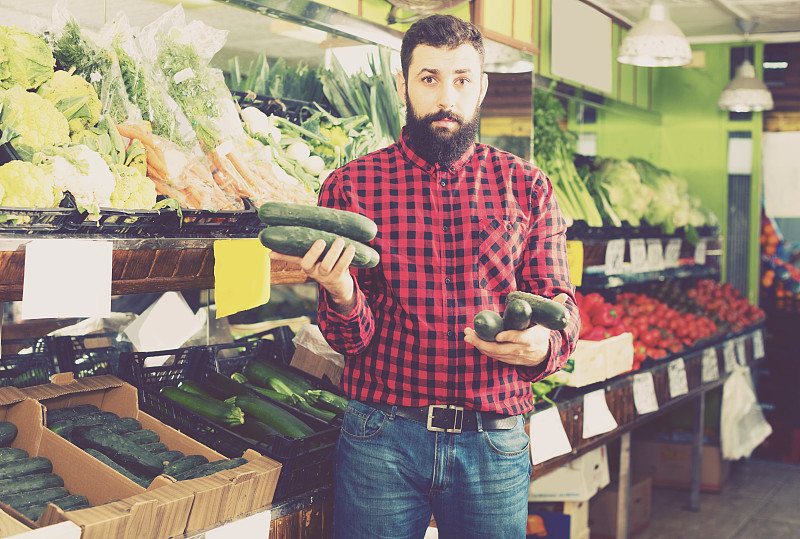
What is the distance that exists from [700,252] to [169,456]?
467cm

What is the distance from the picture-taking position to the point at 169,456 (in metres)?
2.03

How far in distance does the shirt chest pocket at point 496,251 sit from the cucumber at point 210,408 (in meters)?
0.89

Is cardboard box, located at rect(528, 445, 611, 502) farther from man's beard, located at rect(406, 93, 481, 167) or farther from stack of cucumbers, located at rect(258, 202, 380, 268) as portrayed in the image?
stack of cucumbers, located at rect(258, 202, 380, 268)

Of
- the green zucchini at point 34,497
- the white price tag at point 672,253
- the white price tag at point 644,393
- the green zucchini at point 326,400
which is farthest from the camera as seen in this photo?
the white price tag at point 672,253

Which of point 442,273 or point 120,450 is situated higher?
point 442,273

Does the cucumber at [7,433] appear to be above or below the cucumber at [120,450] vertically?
above

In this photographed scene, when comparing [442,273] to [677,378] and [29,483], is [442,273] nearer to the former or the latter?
[29,483]

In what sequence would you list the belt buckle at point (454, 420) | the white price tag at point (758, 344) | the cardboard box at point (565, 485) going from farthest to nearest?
the white price tag at point (758, 344)
the cardboard box at point (565, 485)
the belt buckle at point (454, 420)

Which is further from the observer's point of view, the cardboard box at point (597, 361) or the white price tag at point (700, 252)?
the white price tag at point (700, 252)

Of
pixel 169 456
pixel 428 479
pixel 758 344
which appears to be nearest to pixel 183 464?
pixel 169 456

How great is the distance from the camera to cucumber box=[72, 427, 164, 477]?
195 cm

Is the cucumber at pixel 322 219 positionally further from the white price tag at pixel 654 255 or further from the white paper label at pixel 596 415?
the white price tag at pixel 654 255

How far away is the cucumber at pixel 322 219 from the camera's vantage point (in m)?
1.68

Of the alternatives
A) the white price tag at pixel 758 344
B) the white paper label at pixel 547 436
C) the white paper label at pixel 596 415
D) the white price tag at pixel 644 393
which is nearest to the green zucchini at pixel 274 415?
the white paper label at pixel 547 436
